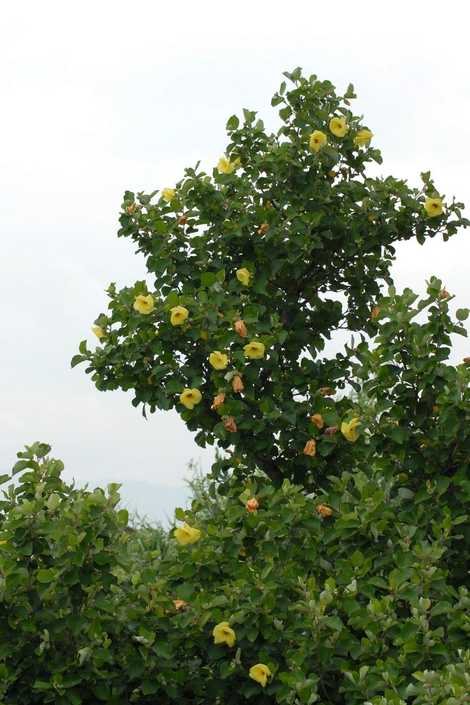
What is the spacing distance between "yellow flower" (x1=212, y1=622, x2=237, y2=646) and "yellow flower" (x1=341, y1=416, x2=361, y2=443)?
1348 millimetres

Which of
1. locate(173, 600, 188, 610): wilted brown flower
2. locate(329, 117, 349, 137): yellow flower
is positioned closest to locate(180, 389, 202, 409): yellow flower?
locate(173, 600, 188, 610): wilted brown flower

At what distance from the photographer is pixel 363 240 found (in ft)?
22.9

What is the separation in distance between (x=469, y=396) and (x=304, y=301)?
1.91 meters

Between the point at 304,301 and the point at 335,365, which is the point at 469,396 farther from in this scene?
the point at 304,301

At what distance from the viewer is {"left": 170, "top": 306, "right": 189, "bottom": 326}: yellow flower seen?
595cm

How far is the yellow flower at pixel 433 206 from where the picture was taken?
684cm

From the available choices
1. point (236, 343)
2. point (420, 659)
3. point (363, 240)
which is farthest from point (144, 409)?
point (420, 659)

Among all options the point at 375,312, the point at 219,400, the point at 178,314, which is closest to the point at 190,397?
the point at 219,400

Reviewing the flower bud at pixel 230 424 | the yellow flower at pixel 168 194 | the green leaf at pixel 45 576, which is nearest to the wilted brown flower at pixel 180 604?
the green leaf at pixel 45 576

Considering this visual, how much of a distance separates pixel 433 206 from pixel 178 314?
1.88m

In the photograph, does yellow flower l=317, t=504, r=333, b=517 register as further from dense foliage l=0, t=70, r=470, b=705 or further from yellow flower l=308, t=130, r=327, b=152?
yellow flower l=308, t=130, r=327, b=152

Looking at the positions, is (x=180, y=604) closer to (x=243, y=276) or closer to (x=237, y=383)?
(x=237, y=383)

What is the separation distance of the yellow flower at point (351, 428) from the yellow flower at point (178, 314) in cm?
102

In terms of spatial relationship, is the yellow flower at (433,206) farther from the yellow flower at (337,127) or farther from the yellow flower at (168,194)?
the yellow flower at (168,194)
